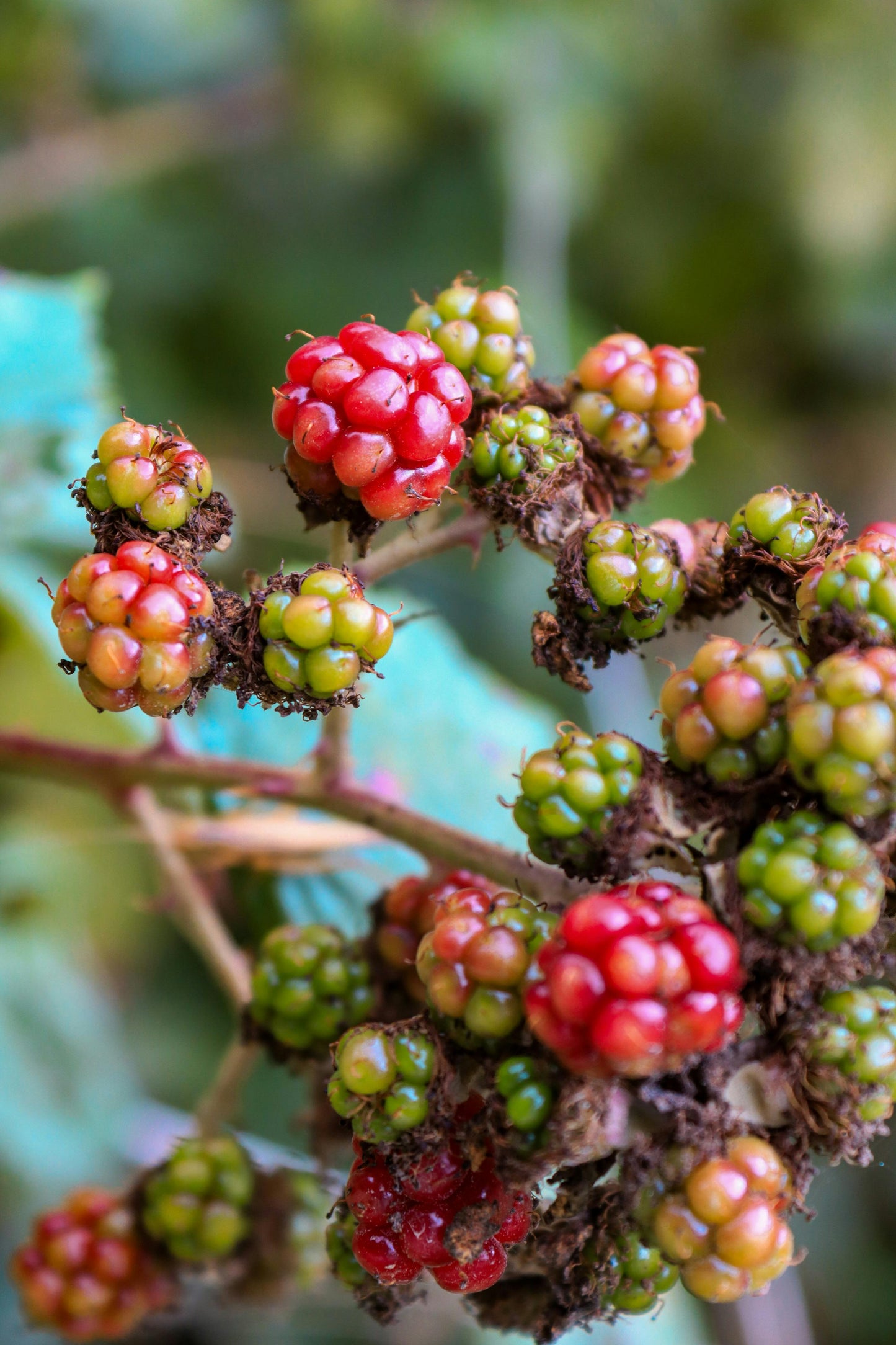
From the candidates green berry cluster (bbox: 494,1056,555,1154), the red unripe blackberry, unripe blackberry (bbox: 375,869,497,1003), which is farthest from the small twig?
the red unripe blackberry

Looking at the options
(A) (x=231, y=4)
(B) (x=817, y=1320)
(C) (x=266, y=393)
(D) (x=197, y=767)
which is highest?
(A) (x=231, y=4)

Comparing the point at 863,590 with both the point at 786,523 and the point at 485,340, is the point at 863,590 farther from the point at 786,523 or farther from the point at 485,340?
the point at 485,340

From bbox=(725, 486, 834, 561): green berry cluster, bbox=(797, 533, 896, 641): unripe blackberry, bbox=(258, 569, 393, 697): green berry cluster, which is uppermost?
bbox=(725, 486, 834, 561): green berry cluster

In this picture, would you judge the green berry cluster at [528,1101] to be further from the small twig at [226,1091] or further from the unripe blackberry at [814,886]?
the small twig at [226,1091]

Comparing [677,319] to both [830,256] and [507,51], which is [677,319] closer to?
[830,256]

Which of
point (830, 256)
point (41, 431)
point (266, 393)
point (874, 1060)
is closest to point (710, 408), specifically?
point (874, 1060)

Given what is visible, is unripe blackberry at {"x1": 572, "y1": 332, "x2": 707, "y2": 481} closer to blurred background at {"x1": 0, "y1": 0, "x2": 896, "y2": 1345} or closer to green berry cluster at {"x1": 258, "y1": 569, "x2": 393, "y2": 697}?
green berry cluster at {"x1": 258, "y1": 569, "x2": 393, "y2": 697}
